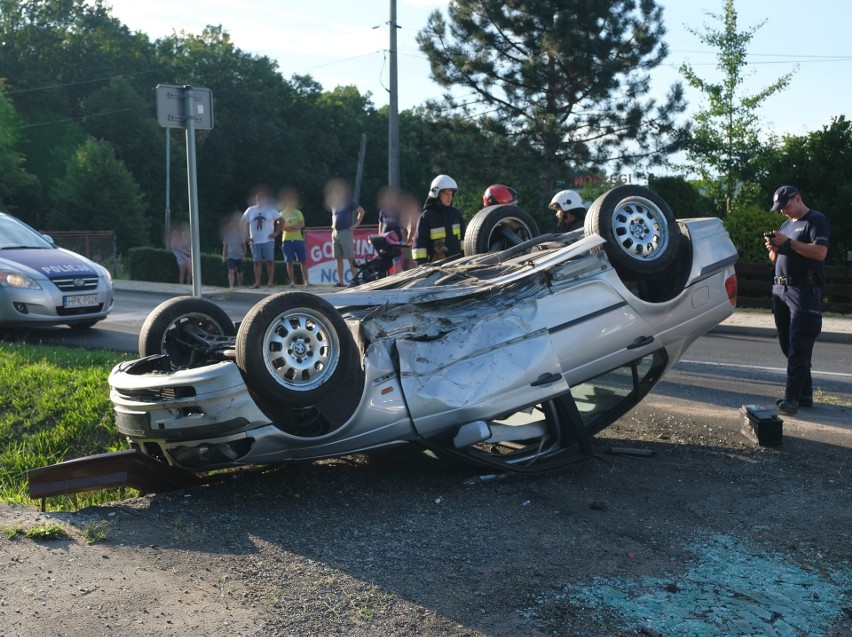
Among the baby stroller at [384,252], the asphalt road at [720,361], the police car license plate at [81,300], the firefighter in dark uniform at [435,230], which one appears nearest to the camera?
the asphalt road at [720,361]

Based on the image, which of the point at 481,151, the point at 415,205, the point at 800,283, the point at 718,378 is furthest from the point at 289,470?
the point at 481,151

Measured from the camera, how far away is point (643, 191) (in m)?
5.95

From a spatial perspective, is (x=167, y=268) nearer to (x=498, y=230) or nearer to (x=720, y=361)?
(x=720, y=361)

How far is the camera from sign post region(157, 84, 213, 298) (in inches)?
381

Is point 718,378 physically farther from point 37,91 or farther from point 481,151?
point 37,91

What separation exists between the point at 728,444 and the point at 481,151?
20834 millimetres

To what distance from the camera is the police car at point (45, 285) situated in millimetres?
11312

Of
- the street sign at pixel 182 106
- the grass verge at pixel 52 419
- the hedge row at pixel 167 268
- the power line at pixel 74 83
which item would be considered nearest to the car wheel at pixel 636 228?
the grass verge at pixel 52 419

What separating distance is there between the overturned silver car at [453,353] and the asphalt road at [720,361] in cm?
244

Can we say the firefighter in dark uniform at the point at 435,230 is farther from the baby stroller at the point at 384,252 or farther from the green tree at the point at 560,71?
the green tree at the point at 560,71

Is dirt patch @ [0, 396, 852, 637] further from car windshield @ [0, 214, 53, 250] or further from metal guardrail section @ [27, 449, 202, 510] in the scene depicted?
car windshield @ [0, 214, 53, 250]

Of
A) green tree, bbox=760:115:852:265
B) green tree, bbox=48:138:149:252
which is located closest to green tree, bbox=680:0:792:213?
green tree, bbox=760:115:852:265

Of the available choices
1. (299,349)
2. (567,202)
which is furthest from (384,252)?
(299,349)

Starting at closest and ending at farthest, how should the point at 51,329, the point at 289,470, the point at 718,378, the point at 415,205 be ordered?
the point at 289,470 < the point at 718,378 < the point at 51,329 < the point at 415,205
